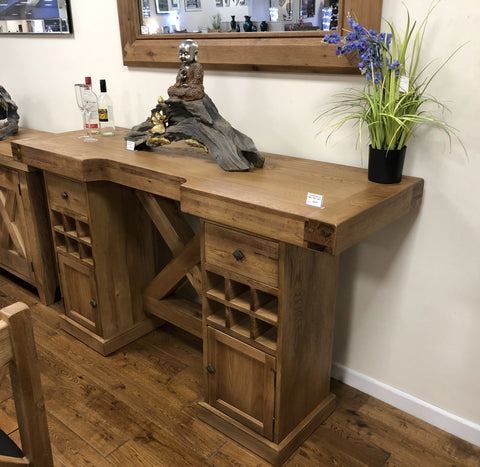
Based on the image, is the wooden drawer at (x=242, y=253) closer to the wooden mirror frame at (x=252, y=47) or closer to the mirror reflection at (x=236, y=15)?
the wooden mirror frame at (x=252, y=47)

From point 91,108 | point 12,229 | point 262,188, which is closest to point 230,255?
point 262,188

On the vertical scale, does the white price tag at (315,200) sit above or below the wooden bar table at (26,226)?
above

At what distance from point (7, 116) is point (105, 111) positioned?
3.32 feet

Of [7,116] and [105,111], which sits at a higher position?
[105,111]

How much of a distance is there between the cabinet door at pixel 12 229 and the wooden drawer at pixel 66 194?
0.44m

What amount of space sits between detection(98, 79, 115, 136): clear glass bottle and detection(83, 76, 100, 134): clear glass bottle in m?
0.03

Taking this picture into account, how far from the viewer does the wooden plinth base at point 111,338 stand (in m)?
2.32

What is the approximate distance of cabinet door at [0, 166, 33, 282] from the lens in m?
2.66

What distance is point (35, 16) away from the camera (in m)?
2.87

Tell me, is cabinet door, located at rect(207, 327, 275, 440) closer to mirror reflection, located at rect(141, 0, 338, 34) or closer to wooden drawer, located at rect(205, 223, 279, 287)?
wooden drawer, located at rect(205, 223, 279, 287)

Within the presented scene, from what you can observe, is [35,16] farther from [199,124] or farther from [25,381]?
[25,381]

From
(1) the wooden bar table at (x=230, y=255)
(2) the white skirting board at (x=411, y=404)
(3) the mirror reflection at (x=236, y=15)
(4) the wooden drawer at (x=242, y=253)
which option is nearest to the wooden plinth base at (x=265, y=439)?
(1) the wooden bar table at (x=230, y=255)

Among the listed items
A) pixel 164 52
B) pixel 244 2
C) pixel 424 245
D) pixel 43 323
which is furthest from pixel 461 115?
pixel 43 323

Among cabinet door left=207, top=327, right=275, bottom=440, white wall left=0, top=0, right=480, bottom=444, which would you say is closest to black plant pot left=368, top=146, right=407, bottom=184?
white wall left=0, top=0, right=480, bottom=444
